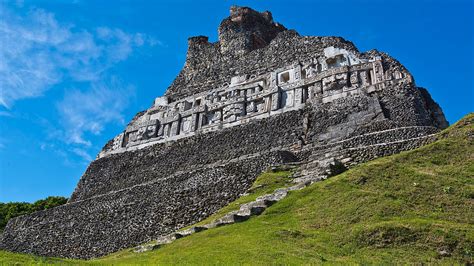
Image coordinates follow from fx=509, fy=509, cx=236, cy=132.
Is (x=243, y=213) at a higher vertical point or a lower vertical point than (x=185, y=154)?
lower

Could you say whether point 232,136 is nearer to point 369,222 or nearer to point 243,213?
point 243,213

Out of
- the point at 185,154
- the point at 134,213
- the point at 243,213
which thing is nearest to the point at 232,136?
the point at 185,154

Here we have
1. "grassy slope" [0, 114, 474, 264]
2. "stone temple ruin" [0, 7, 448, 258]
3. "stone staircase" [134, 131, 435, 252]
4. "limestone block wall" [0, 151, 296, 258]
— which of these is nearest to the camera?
"grassy slope" [0, 114, 474, 264]

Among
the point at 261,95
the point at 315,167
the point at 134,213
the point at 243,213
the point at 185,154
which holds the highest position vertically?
the point at 261,95

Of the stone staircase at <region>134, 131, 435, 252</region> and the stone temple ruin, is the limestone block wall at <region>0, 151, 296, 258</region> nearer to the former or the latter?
the stone temple ruin

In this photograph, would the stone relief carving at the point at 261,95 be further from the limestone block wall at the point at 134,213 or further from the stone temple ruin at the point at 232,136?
the limestone block wall at the point at 134,213

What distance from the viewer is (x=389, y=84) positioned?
28.6 meters

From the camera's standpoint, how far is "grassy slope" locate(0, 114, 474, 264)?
13453mm

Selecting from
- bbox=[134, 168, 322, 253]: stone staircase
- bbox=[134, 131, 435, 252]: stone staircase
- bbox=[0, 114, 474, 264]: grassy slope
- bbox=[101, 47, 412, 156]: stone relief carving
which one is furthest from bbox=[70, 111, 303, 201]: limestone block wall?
bbox=[0, 114, 474, 264]: grassy slope

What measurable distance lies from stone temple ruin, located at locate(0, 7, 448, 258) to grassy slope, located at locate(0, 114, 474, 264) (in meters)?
2.68

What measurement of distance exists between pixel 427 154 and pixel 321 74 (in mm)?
13258

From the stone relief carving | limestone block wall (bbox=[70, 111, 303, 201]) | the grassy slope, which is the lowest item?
the grassy slope

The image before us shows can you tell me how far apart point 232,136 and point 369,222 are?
17599 millimetres

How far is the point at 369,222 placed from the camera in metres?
15.2
